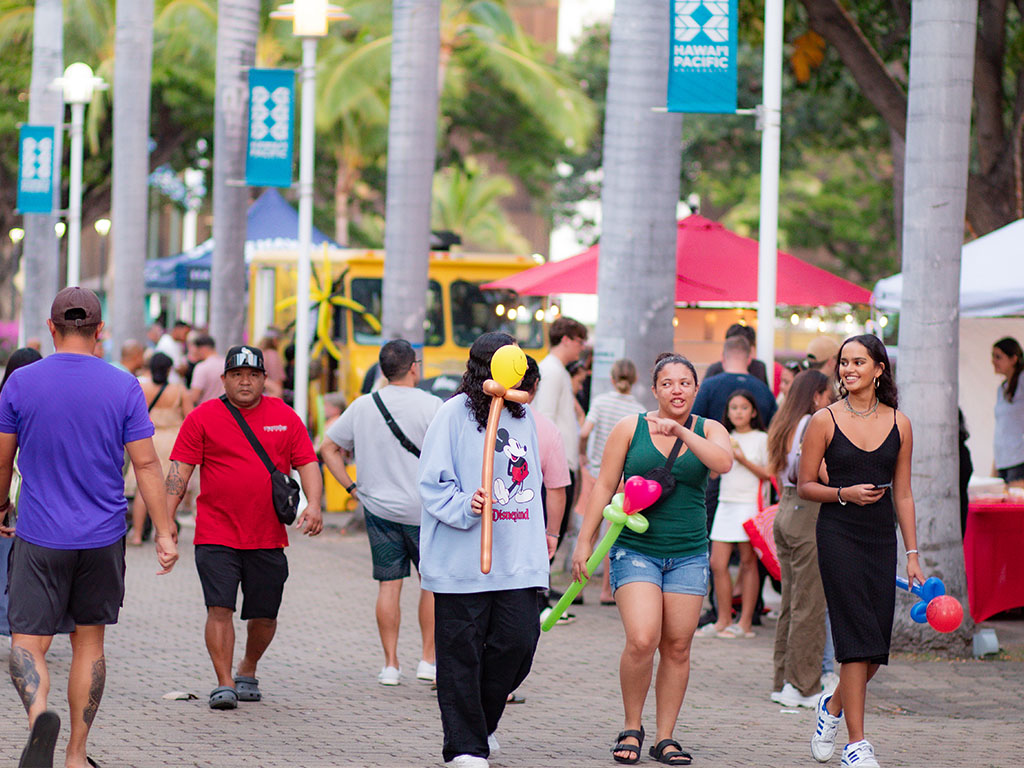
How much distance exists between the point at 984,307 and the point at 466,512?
6852 millimetres

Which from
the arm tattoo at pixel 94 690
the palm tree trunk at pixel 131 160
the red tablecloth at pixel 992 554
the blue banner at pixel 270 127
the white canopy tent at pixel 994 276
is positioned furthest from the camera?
the palm tree trunk at pixel 131 160

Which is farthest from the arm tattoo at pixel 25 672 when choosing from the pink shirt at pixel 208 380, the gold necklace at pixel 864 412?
the pink shirt at pixel 208 380

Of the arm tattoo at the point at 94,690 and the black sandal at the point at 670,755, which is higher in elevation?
the arm tattoo at the point at 94,690

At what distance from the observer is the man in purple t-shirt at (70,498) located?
20.7 feet

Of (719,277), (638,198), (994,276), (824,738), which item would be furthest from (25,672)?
(719,277)

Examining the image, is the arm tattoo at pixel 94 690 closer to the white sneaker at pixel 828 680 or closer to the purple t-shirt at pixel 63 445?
the purple t-shirt at pixel 63 445

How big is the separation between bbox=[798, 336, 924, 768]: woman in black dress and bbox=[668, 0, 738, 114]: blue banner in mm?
5051

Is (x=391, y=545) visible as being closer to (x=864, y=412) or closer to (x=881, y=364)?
(x=864, y=412)

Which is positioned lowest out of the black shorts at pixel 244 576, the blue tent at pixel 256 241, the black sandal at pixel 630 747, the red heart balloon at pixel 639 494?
the black sandal at pixel 630 747

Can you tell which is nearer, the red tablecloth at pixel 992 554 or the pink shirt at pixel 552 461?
the pink shirt at pixel 552 461

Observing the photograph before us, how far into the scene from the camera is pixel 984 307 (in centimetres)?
1212

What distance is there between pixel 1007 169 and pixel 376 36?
23.2 m

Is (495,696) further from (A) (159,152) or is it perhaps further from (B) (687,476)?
(A) (159,152)

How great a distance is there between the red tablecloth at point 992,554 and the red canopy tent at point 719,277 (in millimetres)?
3380
